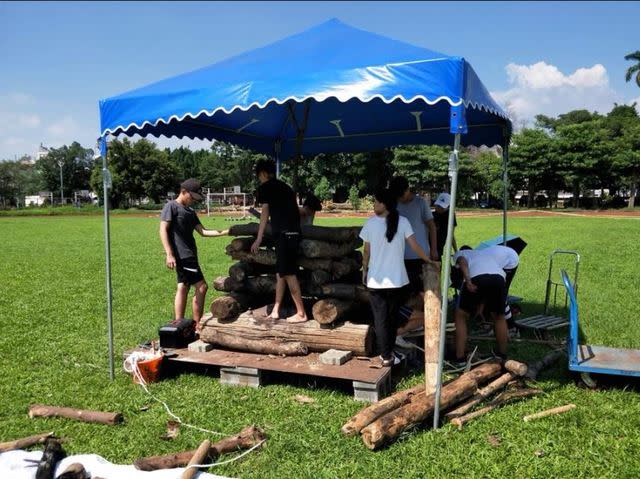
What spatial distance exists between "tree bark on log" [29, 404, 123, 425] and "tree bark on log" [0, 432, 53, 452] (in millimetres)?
416

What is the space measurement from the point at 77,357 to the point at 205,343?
1777 mm

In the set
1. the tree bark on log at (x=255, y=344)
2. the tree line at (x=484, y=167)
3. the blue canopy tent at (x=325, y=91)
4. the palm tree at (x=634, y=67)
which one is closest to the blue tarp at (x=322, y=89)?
the blue canopy tent at (x=325, y=91)

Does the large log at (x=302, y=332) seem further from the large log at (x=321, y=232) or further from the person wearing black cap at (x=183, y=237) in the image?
the large log at (x=321, y=232)

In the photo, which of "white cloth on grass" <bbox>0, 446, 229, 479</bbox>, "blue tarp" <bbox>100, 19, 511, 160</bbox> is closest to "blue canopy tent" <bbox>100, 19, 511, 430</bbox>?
"blue tarp" <bbox>100, 19, 511, 160</bbox>

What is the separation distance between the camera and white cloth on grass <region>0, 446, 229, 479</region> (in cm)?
354

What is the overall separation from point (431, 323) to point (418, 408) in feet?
3.27

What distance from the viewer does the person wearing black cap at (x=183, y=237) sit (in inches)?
255

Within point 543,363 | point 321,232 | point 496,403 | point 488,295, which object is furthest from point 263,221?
point 543,363

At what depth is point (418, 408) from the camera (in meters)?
4.34

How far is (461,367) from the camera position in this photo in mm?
5613

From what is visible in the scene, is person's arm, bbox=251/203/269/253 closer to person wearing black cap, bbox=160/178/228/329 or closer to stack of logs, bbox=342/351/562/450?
person wearing black cap, bbox=160/178/228/329

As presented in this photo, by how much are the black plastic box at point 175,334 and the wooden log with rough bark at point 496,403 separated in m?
3.13

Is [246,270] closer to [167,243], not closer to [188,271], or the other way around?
[188,271]

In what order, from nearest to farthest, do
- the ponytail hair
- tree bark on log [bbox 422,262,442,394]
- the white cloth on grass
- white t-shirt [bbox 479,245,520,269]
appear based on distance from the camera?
the white cloth on grass, tree bark on log [bbox 422,262,442,394], the ponytail hair, white t-shirt [bbox 479,245,520,269]
